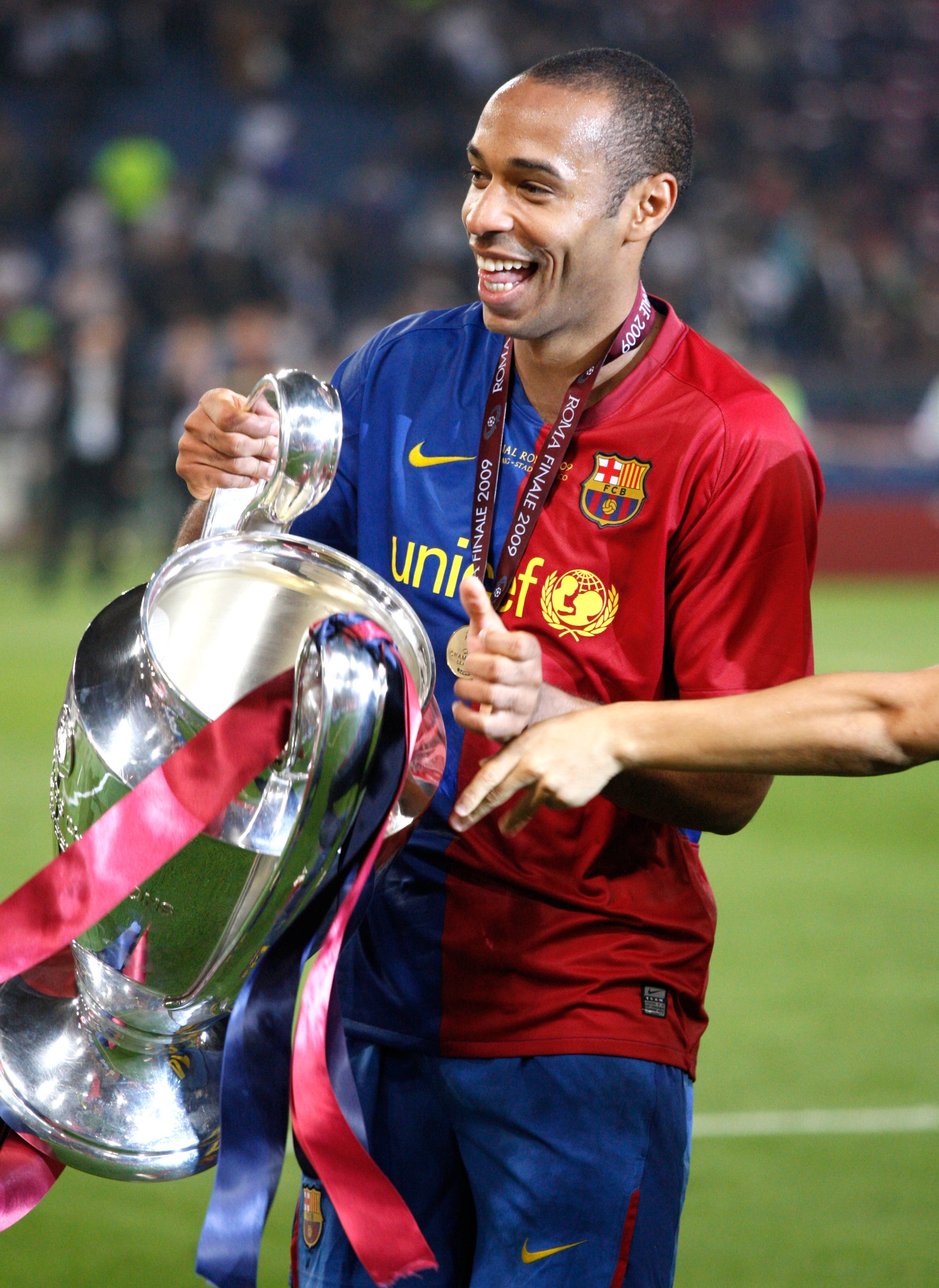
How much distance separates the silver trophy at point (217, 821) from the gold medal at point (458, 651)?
0.22m

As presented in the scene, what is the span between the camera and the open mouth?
6.18ft

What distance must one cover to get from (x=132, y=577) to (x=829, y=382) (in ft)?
20.1

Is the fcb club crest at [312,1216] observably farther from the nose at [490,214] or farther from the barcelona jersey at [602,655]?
the nose at [490,214]

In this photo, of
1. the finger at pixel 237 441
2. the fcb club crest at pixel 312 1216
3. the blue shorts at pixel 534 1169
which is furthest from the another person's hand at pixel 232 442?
the fcb club crest at pixel 312 1216

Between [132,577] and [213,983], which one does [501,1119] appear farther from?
[132,577]

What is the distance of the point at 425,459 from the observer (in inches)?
78.4

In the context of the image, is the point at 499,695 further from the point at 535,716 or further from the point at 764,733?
the point at 764,733

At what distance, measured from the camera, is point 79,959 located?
1.57 meters

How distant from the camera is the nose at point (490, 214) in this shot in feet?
6.12

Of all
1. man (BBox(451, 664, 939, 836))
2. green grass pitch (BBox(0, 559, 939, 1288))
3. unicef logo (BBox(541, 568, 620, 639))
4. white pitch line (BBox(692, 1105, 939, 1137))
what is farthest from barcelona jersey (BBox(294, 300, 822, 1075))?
white pitch line (BBox(692, 1105, 939, 1137))

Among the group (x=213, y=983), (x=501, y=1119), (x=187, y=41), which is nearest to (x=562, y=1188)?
(x=501, y=1119)

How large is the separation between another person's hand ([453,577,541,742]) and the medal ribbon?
0.33 m

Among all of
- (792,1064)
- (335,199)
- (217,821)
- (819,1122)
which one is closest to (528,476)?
(217,821)

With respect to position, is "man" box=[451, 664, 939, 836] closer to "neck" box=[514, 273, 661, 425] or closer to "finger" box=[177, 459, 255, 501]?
"finger" box=[177, 459, 255, 501]
